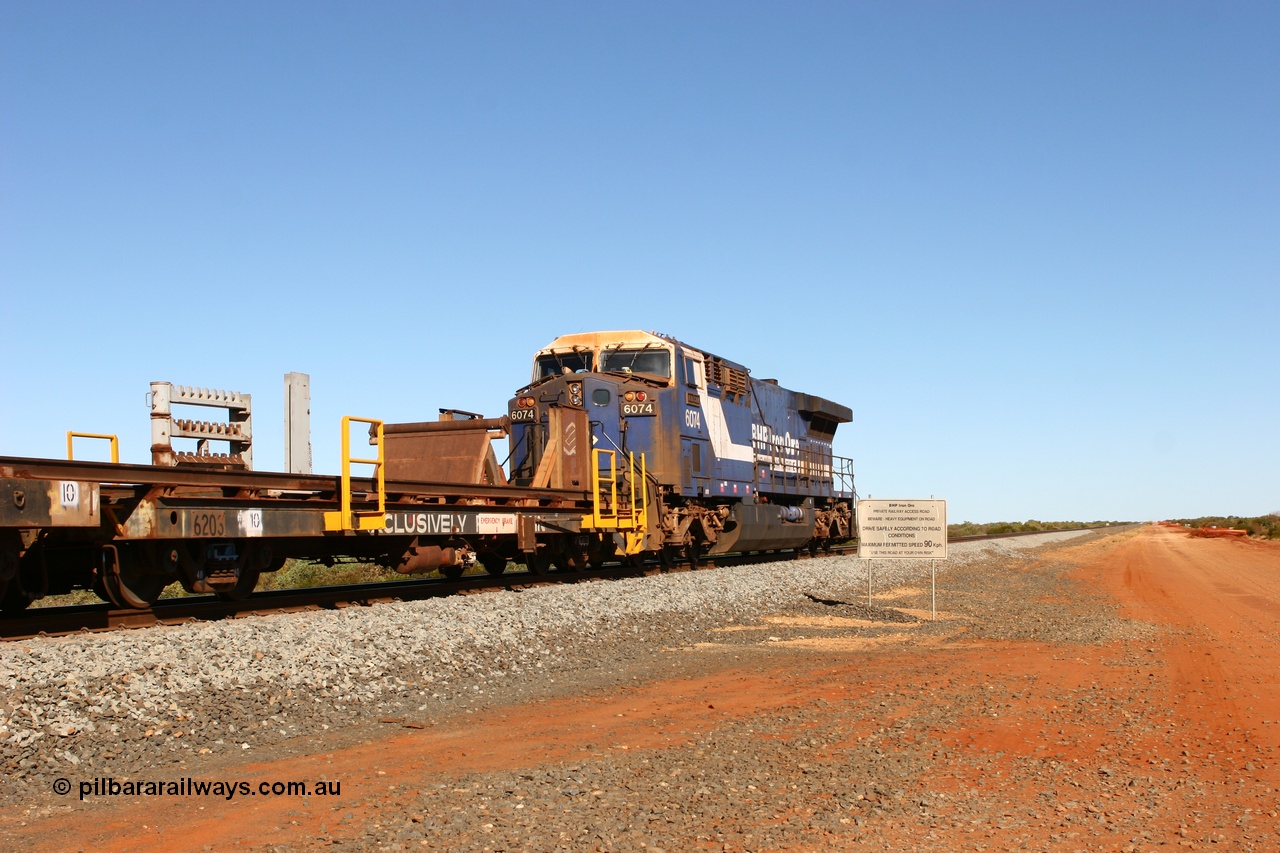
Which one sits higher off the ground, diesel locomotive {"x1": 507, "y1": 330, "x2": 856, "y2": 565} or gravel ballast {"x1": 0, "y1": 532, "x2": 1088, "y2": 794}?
diesel locomotive {"x1": 507, "y1": 330, "x2": 856, "y2": 565}

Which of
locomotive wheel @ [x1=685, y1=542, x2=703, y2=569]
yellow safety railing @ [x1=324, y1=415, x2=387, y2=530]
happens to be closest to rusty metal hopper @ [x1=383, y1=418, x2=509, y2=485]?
yellow safety railing @ [x1=324, y1=415, x2=387, y2=530]

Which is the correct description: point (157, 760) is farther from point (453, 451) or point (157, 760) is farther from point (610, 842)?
point (453, 451)

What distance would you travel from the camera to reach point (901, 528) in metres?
15.5

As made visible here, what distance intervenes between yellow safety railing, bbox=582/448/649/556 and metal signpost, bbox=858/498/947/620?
139 inches

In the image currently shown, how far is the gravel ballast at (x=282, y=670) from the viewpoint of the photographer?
6.35 meters

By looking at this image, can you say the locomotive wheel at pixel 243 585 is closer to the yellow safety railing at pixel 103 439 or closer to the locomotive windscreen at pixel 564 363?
the yellow safety railing at pixel 103 439

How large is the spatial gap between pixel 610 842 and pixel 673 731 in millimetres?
2259

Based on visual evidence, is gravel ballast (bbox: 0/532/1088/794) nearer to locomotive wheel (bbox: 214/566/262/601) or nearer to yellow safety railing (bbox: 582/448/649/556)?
locomotive wheel (bbox: 214/566/262/601)

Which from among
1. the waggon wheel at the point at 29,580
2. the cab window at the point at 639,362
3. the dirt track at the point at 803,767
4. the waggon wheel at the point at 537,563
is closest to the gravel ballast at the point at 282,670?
the dirt track at the point at 803,767

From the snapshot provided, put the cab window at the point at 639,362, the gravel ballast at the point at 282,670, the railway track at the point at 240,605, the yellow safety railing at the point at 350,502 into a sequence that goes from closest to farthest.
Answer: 1. the gravel ballast at the point at 282,670
2. the railway track at the point at 240,605
3. the yellow safety railing at the point at 350,502
4. the cab window at the point at 639,362

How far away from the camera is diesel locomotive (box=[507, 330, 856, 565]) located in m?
16.6

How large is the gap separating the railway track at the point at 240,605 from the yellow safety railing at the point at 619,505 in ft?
2.60

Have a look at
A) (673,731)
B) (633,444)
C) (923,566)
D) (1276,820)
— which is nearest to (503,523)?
(633,444)

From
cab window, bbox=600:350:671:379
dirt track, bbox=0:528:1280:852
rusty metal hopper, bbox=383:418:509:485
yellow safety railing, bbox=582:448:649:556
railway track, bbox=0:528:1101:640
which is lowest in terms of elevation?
dirt track, bbox=0:528:1280:852
